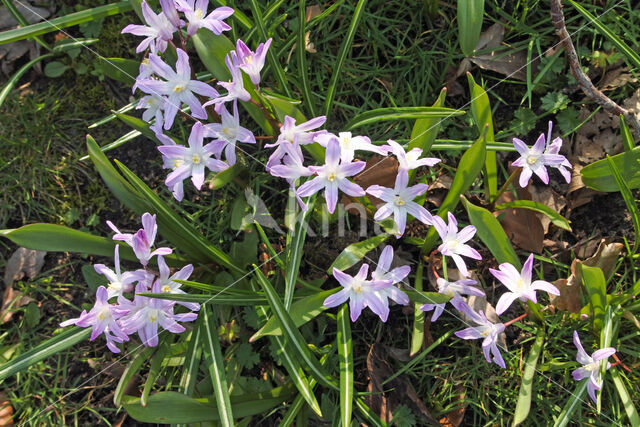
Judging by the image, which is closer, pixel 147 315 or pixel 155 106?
pixel 147 315

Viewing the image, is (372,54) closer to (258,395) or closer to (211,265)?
(211,265)

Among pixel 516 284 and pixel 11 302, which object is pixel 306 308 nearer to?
pixel 516 284

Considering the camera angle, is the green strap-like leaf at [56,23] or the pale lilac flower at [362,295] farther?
the green strap-like leaf at [56,23]

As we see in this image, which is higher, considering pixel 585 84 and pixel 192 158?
pixel 585 84

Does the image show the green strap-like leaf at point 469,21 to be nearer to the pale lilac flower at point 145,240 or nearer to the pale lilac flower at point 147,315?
the pale lilac flower at point 145,240

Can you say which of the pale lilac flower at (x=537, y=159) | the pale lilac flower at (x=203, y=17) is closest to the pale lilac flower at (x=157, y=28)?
the pale lilac flower at (x=203, y=17)

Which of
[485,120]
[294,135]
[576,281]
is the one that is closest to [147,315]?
[294,135]

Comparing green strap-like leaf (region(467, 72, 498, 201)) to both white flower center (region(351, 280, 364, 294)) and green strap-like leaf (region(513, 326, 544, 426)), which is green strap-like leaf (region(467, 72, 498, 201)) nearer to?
green strap-like leaf (region(513, 326, 544, 426))

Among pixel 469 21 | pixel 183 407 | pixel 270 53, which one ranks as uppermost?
pixel 469 21
